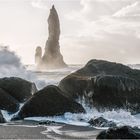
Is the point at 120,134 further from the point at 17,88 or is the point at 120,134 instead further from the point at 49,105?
the point at 17,88

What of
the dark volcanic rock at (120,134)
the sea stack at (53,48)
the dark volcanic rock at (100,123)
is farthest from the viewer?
the sea stack at (53,48)

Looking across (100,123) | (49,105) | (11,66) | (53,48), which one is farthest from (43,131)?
(53,48)

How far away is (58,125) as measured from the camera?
2284 cm

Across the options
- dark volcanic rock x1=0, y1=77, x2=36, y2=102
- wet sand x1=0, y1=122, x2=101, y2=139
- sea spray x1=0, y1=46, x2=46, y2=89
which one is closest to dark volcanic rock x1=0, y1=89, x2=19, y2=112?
dark volcanic rock x1=0, y1=77, x2=36, y2=102

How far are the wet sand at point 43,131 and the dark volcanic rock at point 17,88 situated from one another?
5607mm

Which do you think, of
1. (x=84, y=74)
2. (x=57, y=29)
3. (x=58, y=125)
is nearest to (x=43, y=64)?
(x=57, y=29)

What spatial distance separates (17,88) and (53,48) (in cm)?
7836

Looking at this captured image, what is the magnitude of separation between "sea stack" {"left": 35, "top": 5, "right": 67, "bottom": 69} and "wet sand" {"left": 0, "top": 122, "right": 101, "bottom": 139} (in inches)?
3219

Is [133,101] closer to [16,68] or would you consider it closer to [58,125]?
[58,125]

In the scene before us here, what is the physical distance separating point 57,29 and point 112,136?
8981 centimetres

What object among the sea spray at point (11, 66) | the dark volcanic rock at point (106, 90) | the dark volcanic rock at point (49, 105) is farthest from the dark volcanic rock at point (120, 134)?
the sea spray at point (11, 66)

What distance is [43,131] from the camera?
20281mm

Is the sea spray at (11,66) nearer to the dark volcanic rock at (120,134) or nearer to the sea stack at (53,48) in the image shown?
the dark volcanic rock at (120,134)

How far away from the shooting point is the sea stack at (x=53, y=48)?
4109 inches
